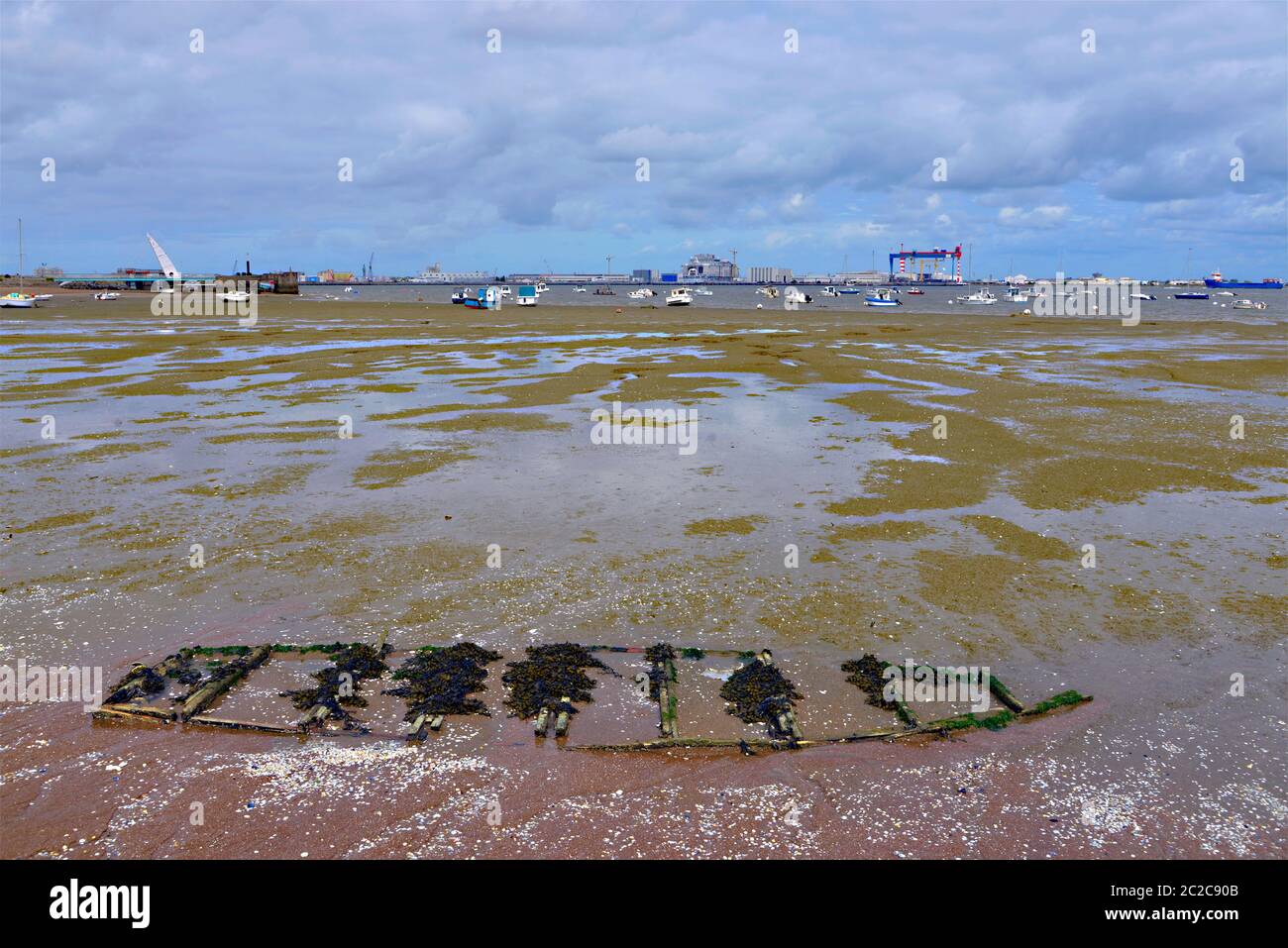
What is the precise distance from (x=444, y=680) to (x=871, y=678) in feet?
14.5

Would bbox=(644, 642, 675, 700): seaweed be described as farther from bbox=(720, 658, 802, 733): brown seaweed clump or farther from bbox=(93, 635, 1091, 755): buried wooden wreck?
bbox=(720, 658, 802, 733): brown seaweed clump

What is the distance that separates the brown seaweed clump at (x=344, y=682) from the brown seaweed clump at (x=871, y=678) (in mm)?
4925

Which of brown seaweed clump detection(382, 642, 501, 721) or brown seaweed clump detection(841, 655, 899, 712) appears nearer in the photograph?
brown seaweed clump detection(382, 642, 501, 721)

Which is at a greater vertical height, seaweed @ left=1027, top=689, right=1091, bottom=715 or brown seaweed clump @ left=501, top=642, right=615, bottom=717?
brown seaweed clump @ left=501, top=642, right=615, bottom=717

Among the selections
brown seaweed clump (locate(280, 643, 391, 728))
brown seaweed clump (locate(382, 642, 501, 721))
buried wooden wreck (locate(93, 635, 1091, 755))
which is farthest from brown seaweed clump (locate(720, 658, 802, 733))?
brown seaweed clump (locate(280, 643, 391, 728))

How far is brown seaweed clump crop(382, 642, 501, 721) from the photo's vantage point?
7.97 meters

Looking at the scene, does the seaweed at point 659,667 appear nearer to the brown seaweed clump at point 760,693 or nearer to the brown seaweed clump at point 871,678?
the brown seaweed clump at point 760,693

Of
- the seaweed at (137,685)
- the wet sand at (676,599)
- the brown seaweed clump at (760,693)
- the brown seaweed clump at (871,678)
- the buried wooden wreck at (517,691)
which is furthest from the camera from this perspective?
the brown seaweed clump at (871,678)

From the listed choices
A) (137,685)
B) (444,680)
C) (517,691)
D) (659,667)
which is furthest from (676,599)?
(137,685)

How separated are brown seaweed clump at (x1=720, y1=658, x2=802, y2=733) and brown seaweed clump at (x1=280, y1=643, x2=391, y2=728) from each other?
3627 mm

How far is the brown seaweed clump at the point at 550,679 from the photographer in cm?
805

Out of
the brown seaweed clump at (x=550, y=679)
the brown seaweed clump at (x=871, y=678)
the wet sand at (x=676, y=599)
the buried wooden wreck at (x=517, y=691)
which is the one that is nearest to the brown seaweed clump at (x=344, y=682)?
the buried wooden wreck at (x=517, y=691)

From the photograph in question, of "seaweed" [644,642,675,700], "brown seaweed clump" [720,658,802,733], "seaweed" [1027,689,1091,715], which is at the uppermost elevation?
"seaweed" [644,642,675,700]

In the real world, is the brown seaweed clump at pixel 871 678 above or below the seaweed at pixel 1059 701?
above
